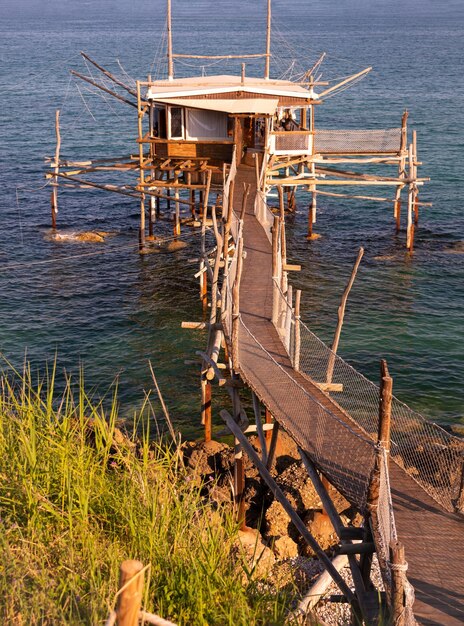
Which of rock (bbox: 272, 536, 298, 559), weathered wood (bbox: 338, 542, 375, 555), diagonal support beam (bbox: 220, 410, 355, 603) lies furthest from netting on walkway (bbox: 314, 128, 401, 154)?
weathered wood (bbox: 338, 542, 375, 555)

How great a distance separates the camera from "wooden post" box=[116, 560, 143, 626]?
5297 mm

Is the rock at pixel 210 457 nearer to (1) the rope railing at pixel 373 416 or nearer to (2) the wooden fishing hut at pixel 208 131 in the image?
(1) the rope railing at pixel 373 416

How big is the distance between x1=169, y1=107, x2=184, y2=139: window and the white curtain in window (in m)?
0.28

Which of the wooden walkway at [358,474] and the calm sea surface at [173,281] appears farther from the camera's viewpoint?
the calm sea surface at [173,281]

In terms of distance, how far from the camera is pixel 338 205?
42.8 metres

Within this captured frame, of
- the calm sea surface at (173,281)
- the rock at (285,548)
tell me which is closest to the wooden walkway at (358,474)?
the rock at (285,548)

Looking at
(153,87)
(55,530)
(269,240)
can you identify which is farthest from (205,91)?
(55,530)

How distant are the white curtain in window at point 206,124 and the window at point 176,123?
276 mm

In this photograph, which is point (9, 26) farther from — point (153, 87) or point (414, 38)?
point (153, 87)

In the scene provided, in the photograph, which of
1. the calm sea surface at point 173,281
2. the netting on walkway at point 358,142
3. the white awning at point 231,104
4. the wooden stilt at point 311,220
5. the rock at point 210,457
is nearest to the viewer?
the rock at point 210,457

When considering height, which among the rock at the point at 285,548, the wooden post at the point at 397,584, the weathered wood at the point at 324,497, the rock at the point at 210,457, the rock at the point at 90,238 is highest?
the rock at the point at 90,238

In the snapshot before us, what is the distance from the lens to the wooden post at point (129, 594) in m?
5.30

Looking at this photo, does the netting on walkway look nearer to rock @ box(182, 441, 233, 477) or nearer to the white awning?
the white awning

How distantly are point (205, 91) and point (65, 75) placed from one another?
65.7m
